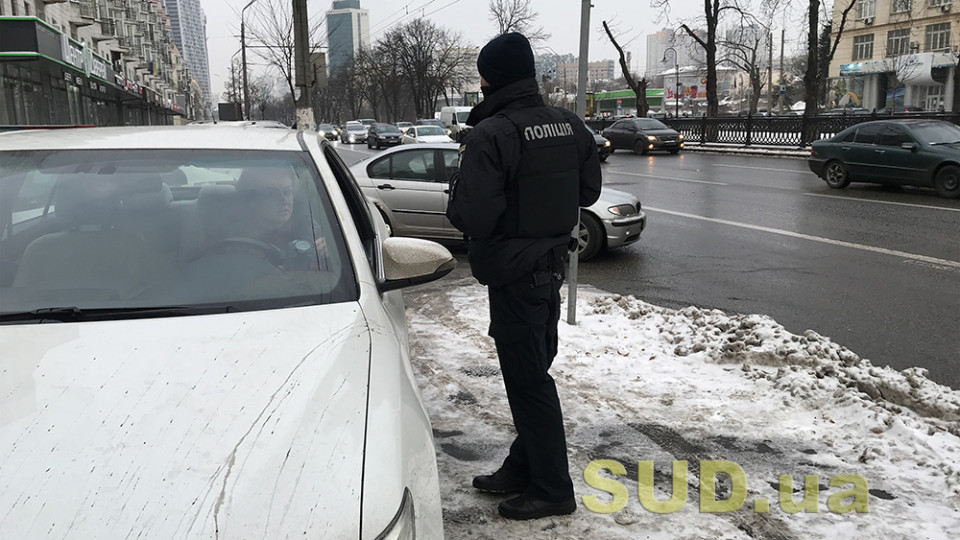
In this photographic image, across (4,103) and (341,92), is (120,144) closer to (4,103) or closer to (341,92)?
(4,103)

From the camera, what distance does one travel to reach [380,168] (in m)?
9.96

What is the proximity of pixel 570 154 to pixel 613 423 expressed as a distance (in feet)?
5.68

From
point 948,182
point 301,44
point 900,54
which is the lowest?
point 948,182

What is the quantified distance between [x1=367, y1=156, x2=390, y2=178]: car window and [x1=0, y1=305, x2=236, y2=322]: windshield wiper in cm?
771

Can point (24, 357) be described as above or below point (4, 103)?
below

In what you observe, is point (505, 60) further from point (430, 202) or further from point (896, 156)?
point (896, 156)

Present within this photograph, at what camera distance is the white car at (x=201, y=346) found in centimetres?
157

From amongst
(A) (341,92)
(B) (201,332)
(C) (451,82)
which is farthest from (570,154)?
(A) (341,92)

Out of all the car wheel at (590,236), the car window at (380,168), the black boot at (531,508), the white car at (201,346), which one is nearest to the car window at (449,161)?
the car window at (380,168)

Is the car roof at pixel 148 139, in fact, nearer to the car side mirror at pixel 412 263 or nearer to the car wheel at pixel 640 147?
the car side mirror at pixel 412 263

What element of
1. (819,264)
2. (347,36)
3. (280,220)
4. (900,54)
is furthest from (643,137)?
(347,36)

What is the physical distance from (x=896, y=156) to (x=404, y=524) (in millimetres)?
16031

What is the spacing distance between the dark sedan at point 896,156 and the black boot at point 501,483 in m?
14.0

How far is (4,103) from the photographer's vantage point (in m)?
16.5
